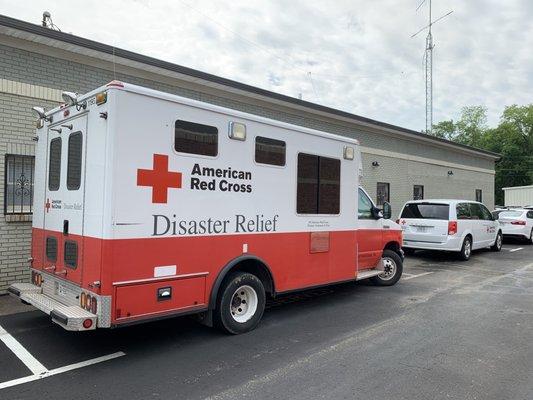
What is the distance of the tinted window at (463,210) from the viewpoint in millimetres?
12609

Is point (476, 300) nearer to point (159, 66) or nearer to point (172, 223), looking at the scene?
point (172, 223)

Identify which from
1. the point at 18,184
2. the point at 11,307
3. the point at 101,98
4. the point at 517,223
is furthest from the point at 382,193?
the point at 101,98

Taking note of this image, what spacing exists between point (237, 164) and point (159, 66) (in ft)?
16.1

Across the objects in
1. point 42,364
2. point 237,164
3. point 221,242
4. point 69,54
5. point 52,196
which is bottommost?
point 42,364

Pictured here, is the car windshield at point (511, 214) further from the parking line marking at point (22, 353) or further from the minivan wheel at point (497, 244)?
the parking line marking at point (22, 353)

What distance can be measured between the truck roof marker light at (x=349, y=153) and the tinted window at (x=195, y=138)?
269 cm

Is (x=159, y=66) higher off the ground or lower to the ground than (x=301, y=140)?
higher

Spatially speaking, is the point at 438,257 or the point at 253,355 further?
the point at 438,257

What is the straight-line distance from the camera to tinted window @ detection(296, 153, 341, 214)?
21.3ft

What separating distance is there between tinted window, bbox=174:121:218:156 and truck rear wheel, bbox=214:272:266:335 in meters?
1.60

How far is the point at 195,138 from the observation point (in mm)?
5168

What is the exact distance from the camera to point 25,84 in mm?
7910

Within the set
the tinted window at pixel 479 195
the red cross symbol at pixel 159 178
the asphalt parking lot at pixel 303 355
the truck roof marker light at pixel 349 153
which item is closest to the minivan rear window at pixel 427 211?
the asphalt parking lot at pixel 303 355

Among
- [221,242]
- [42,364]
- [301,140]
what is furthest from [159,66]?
[42,364]
